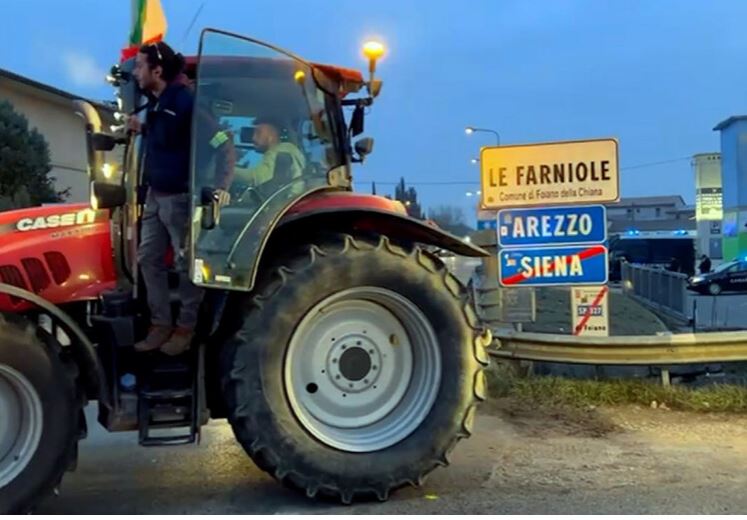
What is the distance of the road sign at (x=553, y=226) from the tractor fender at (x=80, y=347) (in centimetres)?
438

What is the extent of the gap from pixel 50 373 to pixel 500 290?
4777mm

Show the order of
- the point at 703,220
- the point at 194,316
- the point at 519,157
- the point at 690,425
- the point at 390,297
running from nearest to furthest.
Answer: the point at 194,316 < the point at 390,297 < the point at 690,425 < the point at 519,157 < the point at 703,220

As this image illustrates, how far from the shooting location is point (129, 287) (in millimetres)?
4914

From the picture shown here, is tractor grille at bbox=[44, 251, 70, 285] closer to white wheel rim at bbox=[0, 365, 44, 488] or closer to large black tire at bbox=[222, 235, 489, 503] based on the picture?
Answer: white wheel rim at bbox=[0, 365, 44, 488]

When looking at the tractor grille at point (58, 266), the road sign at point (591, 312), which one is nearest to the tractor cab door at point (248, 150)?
the tractor grille at point (58, 266)

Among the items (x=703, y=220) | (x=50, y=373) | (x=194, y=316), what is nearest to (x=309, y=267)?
(x=194, y=316)

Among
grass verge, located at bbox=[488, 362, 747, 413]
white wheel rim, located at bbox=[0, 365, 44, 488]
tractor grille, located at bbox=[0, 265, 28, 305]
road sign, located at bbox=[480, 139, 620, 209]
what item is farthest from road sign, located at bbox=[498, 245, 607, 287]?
white wheel rim, located at bbox=[0, 365, 44, 488]

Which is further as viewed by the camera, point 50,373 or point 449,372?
point 449,372

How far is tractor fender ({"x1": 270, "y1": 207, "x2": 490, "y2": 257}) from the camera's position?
488cm

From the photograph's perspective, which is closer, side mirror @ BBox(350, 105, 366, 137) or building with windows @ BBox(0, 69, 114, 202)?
side mirror @ BBox(350, 105, 366, 137)

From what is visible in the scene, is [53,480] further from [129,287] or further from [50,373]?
[129,287]

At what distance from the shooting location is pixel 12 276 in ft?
15.5

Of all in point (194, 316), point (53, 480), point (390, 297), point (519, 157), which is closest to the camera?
point (53, 480)

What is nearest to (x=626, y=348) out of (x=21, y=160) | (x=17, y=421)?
(x=17, y=421)
